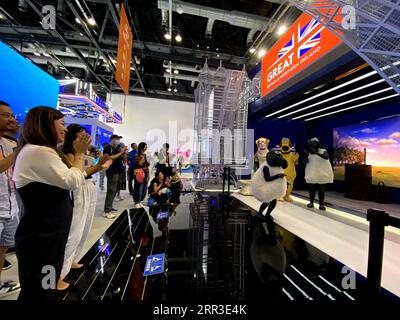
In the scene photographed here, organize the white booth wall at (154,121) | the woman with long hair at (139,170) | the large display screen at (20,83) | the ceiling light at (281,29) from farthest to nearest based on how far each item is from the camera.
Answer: the white booth wall at (154,121) < the ceiling light at (281,29) < the woman with long hair at (139,170) < the large display screen at (20,83)

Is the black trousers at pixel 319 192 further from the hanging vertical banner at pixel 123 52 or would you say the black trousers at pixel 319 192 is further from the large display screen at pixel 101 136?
the large display screen at pixel 101 136

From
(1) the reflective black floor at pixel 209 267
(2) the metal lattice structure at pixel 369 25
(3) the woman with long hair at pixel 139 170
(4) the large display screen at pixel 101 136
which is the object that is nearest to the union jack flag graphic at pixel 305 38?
(2) the metal lattice structure at pixel 369 25

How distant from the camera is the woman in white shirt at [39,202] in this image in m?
0.94

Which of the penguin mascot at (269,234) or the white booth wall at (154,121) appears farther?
the white booth wall at (154,121)

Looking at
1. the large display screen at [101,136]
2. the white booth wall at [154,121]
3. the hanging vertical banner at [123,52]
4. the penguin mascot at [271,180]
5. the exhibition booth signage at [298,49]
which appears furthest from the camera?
the white booth wall at [154,121]

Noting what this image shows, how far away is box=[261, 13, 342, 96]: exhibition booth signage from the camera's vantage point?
2.82 m

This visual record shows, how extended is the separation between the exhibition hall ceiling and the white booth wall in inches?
167

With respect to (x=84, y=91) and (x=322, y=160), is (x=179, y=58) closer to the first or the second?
(x=84, y=91)

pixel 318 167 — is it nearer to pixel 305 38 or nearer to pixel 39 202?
pixel 305 38

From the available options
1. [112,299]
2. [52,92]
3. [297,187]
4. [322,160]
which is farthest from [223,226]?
[297,187]

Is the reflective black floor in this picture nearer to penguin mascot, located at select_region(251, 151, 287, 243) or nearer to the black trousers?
penguin mascot, located at select_region(251, 151, 287, 243)

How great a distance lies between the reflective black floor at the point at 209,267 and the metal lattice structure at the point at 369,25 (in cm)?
183

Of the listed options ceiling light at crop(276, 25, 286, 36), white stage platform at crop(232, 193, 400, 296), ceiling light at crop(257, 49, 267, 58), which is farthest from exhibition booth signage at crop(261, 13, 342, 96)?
white stage platform at crop(232, 193, 400, 296)
